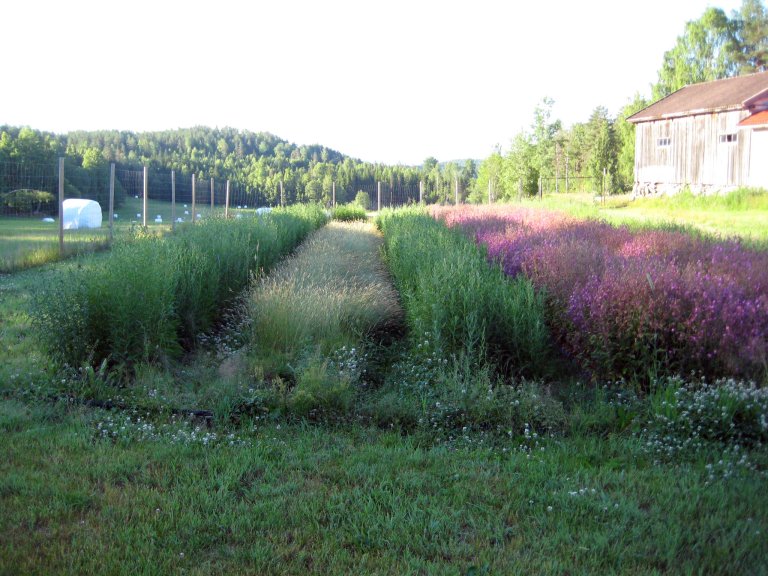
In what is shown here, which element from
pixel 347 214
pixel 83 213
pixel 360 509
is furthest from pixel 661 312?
pixel 83 213

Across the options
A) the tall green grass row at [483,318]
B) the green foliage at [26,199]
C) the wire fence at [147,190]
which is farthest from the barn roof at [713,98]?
the green foliage at [26,199]

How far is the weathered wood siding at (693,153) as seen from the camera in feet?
82.6

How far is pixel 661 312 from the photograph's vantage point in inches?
213

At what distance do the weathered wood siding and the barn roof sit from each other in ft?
1.32

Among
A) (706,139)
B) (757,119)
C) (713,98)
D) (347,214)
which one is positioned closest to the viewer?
(757,119)

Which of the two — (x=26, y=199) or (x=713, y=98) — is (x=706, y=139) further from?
(x=26, y=199)

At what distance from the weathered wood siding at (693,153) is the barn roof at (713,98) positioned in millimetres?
401

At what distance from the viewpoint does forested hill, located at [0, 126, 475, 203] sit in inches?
1162

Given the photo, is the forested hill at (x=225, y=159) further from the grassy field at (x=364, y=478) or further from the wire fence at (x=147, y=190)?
the grassy field at (x=364, y=478)

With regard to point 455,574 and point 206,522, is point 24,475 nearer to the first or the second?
point 206,522

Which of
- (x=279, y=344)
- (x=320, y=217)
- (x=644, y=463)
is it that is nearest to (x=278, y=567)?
(x=644, y=463)

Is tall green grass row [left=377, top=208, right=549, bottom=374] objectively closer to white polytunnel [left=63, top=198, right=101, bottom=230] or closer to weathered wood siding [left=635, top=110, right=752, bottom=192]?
weathered wood siding [left=635, top=110, right=752, bottom=192]

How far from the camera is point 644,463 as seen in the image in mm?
4039

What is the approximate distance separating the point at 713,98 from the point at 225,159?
43.5 metres
